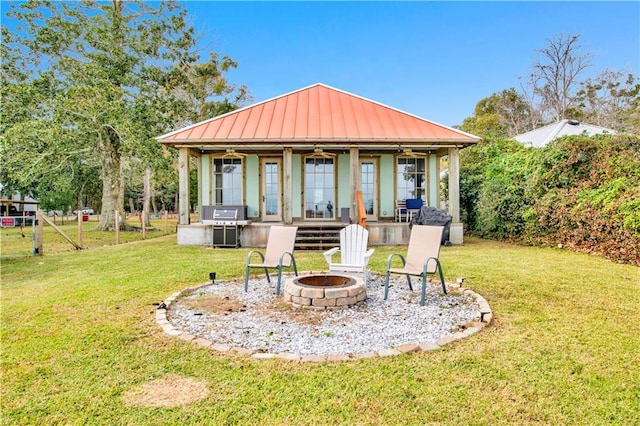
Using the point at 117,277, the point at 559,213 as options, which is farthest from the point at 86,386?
the point at 559,213

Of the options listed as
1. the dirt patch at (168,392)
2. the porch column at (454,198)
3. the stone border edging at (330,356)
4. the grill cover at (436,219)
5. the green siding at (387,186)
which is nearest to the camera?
the dirt patch at (168,392)

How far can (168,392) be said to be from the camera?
2.65m

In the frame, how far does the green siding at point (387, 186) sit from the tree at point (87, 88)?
9869mm

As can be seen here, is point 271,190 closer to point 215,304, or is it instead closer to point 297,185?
point 297,185

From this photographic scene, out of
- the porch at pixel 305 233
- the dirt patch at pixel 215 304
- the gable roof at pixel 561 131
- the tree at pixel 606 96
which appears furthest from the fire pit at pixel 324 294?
the tree at pixel 606 96

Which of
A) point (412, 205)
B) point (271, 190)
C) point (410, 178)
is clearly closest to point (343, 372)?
point (412, 205)

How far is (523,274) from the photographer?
6609 mm

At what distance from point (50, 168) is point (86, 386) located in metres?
18.1

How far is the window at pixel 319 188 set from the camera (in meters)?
13.1

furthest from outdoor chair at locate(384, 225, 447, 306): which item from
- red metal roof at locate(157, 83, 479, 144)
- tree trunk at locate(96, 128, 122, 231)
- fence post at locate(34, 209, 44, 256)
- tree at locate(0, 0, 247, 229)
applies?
tree trunk at locate(96, 128, 122, 231)

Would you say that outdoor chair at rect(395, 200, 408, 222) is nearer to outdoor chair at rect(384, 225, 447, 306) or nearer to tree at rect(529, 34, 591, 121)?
outdoor chair at rect(384, 225, 447, 306)

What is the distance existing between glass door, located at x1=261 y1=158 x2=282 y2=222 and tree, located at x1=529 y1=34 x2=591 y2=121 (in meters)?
25.9

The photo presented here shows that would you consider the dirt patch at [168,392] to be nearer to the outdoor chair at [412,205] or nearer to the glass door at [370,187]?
the outdoor chair at [412,205]

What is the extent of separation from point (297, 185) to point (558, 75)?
88.0ft
